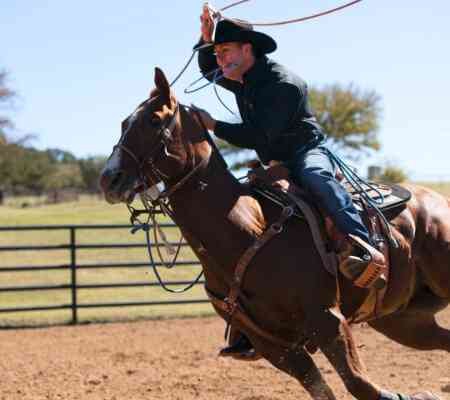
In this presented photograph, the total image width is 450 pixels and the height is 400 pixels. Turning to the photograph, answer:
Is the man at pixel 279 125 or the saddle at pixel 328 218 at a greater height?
the man at pixel 279 125

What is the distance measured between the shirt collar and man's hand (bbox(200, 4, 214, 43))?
355 millimetres

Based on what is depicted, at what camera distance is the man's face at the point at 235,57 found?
4402 mm

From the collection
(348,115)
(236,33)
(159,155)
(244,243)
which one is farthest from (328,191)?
(348,115)

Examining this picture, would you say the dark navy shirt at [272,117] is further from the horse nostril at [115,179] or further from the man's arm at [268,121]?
the horse nostril at [115,179]

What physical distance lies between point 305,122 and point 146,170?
115 centimetres

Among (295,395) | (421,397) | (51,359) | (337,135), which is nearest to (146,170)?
(421,397)

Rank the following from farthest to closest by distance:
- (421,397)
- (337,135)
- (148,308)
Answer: (337,135), (148,308), (421,397)

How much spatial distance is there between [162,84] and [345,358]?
2001 millimetres

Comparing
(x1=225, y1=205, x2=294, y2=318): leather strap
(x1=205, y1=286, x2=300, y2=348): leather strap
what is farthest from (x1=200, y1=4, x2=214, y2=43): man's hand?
(x1=205, y1=286, x2=300, y2=348): leather strap

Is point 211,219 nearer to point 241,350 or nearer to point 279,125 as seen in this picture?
point 279,125

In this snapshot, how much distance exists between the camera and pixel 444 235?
486 centimetres

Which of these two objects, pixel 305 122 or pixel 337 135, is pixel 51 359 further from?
pixel 337 135

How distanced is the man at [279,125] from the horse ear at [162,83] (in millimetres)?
328

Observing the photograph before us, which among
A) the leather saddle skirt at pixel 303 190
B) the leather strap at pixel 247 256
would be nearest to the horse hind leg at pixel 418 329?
the leather saddle skirt at pixel 303 190
